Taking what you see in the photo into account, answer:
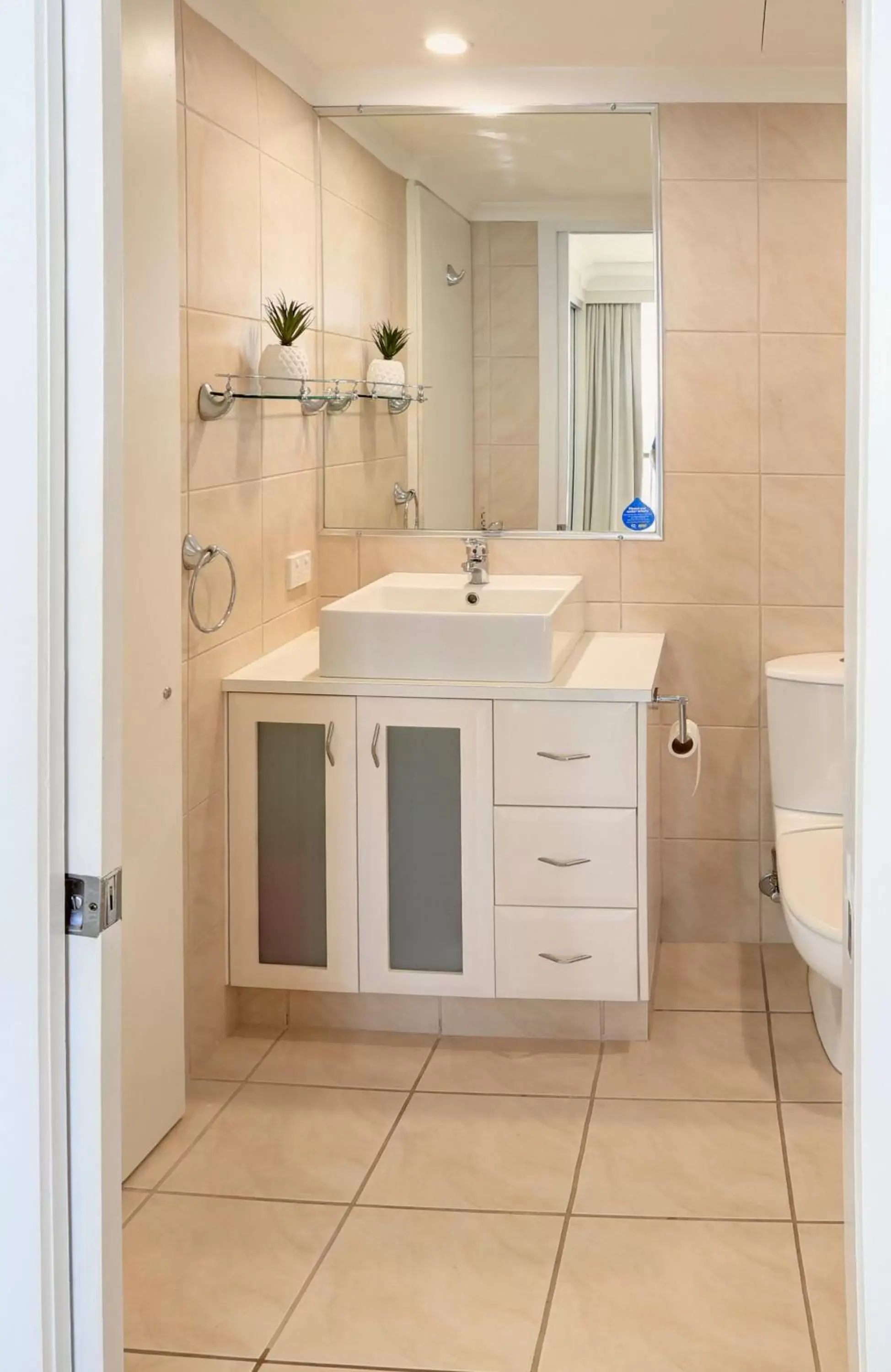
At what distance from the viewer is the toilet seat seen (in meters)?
2.86

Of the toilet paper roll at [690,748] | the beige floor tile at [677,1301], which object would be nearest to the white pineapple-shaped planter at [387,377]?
the toilet paper roll at [690,748]

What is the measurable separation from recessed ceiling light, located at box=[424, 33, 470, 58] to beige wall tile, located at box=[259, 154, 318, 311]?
0.46 metres

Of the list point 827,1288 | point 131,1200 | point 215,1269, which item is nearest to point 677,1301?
point 827,1288

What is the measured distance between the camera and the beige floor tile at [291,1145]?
2682 mm

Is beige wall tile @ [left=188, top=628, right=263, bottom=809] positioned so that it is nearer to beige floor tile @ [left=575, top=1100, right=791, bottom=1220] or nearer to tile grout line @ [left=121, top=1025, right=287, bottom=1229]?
tile grout line @ [left=121, top=1025, right=287, bottom=1229]

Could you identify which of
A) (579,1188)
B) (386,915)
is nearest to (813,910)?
(579,1188)

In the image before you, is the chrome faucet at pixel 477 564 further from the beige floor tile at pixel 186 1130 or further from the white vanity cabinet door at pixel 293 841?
the beige floor tile at pixel 186 1130

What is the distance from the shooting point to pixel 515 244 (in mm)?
3842

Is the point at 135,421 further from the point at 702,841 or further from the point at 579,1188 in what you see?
the point at 702,841

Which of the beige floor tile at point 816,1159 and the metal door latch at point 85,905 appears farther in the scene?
the beige floor tile at point 816,1159

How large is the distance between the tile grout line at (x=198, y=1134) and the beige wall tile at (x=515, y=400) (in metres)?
1.67

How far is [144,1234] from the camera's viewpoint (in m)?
2.51

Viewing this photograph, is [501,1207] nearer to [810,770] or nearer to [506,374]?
[810,770]

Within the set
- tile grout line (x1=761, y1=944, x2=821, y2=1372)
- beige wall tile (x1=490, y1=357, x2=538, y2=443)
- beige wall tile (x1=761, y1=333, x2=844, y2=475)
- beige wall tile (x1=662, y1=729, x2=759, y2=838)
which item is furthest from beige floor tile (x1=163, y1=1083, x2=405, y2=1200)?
beige wall tile (x1=761, y1=333, x2=844, y2=475)
